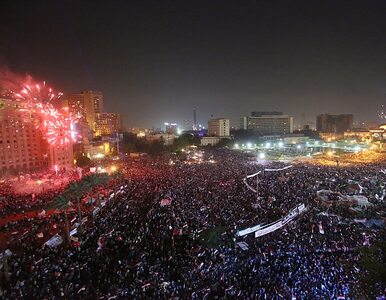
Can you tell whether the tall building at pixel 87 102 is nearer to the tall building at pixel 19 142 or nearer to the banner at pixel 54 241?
the tall building at pixel 19 142

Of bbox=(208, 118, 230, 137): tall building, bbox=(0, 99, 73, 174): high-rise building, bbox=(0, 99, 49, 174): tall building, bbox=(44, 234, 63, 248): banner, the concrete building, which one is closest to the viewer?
bbox=(44, 234, 63, 248): banner

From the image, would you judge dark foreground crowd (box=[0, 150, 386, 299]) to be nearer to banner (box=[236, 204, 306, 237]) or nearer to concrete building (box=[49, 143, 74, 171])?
banner (box=[236, 204, 306, 237])

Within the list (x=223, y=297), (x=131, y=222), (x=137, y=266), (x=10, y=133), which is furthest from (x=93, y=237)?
(x=10, y=133)

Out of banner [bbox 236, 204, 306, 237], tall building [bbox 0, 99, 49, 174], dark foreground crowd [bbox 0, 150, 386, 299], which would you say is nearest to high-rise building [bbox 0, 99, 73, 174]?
tall building [bbox 0, 99, 49, 174]

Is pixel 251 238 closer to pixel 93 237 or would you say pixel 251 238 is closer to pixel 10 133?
pixel 93 237

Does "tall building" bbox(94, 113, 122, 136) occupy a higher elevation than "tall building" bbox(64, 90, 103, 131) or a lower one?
lower

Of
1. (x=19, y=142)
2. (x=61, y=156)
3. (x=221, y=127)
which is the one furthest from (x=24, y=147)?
(x=221, y=127)

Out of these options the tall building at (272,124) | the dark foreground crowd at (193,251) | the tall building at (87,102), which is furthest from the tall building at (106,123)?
the dark foreground crowd at (193,251)
